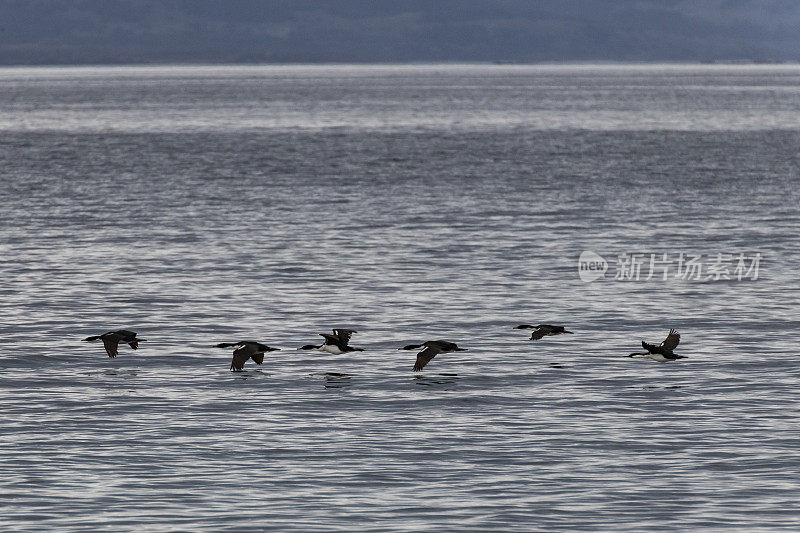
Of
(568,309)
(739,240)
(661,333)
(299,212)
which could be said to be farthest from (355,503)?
(299,212)

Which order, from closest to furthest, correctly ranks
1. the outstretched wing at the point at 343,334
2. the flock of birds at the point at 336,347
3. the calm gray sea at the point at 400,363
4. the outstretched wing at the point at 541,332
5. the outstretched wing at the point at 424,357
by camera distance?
the calm gray sea at the point at 400,363 < the outstretched wing at the point at 424,357 < the flock of birds at the point at 336,347 < the outstretched wing at the point at 343,334 < the outstretched wing at the point at 541,332

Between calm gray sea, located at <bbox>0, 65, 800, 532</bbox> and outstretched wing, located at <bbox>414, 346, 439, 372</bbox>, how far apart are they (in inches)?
16.1

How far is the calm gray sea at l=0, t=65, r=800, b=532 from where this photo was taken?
21719 millimetres

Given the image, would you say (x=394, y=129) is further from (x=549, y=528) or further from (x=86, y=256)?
(x=549, y=528)

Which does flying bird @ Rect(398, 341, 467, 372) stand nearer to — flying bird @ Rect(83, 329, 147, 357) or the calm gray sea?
the calm gray sea

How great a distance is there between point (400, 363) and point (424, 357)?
1.82m

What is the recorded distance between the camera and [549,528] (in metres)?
20.3

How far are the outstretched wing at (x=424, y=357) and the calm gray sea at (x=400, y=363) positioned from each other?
0.41m

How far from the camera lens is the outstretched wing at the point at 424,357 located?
3017cm

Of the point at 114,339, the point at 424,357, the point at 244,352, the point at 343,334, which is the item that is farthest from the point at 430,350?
the point at 114,339

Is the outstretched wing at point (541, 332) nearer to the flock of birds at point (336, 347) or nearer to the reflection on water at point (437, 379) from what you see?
the flock of birds at point (336, 347)

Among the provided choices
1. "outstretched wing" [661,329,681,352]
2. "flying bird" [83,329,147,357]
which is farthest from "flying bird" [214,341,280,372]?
"outstretched wing" [661,329,681,352]

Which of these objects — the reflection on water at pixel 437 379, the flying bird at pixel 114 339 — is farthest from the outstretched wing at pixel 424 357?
the flying bird at pixel 114 339

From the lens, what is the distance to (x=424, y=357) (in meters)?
30.2
